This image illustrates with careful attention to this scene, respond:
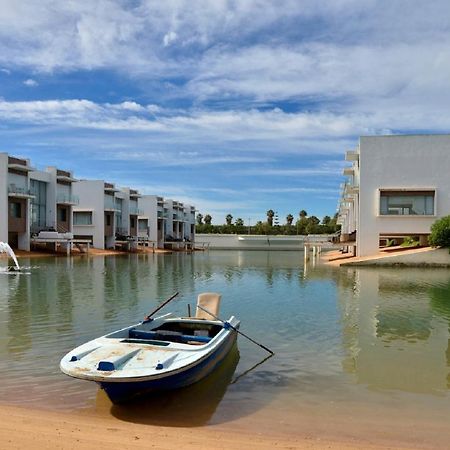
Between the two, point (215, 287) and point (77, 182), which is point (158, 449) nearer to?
point (215, 287)

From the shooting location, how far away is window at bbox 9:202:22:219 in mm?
49400

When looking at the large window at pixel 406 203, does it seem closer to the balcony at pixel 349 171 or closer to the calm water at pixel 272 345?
the balcony at pixel 349 171

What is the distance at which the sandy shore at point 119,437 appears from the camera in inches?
226

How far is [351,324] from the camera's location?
1377cm

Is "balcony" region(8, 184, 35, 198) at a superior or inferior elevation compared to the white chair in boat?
superior

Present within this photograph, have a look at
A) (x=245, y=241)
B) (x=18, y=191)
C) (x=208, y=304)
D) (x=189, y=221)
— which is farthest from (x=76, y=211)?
(x=208, y=304)

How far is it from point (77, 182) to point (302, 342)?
5892 cm

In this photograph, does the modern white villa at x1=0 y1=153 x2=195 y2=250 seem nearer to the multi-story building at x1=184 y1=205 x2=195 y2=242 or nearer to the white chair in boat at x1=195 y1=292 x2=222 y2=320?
the multi-story building at x1=184 y1=205 x2=195 y2=242

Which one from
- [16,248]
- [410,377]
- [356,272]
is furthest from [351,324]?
[16,248]

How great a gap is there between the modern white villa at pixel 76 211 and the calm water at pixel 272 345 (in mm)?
29205

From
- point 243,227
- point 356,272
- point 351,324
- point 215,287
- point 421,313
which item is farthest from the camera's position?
point 243,227

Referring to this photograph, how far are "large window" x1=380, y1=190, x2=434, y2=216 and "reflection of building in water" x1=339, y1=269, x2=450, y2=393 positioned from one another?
18.7 m

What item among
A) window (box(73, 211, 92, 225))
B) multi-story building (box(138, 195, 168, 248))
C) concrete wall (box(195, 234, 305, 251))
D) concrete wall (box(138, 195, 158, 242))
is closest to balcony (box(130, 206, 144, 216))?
multi-story building (box(138, 195, 168, 248))

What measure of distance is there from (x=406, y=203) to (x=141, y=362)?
37220mm
